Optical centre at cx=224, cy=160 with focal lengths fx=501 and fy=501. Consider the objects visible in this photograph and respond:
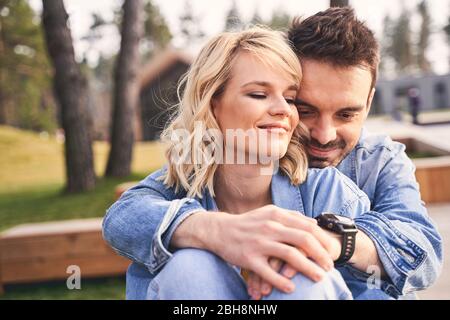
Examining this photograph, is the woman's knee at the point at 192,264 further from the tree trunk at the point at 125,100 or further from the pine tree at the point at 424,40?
the pine tree at the point at 424,40

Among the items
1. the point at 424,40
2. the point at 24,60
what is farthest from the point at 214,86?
the point at 424,40

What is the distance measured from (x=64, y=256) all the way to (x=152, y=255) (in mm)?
2613

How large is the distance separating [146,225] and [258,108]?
18.3 inches

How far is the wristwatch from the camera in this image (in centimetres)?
126

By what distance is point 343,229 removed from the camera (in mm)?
1258

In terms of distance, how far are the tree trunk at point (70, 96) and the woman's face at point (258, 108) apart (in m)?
5.38

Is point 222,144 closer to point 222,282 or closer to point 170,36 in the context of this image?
point 222,282

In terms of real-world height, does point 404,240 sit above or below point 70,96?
above

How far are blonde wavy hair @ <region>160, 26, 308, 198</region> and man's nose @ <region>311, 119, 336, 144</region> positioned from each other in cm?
11

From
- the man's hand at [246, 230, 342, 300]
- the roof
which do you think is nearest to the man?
the man's hand at [246, 230, 342, 300]

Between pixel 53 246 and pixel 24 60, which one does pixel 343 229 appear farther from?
pixel 24 60

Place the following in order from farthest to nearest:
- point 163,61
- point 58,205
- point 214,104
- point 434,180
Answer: point 163,61, point 58,205, point 434,180, point 214,104

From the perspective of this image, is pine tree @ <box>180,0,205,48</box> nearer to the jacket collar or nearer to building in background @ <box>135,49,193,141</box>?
building in background @ <box>135,49,193,141</box>

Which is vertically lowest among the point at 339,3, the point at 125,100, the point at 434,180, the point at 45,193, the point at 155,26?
the point at 45,193
